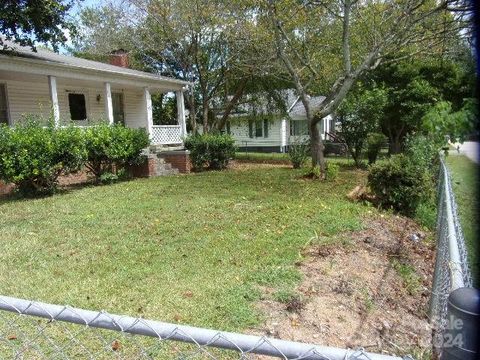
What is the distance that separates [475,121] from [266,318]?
2.59 metres

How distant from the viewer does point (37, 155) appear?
10555 millimetres

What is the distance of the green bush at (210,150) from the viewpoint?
1745 cm

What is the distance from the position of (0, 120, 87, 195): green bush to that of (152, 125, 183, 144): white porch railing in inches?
256

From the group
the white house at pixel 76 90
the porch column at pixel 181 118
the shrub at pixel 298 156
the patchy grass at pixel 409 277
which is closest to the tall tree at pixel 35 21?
the white house at pixel 76 90

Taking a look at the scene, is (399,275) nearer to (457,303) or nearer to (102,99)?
(457,303)

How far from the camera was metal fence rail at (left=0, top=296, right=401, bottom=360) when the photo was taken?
4.78 ft

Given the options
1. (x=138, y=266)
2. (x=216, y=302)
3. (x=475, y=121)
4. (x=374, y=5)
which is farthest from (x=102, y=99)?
(x=475, y=121)

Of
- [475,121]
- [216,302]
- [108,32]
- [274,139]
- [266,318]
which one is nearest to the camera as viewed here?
[475,121]

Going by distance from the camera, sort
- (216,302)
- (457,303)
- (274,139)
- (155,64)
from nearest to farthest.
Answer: (457,303) < (216,302) < (155,64) < (274,139)

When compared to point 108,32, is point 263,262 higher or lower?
lower

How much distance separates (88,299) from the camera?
13.9 feet

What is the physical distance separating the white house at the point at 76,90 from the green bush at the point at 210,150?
1817 mm

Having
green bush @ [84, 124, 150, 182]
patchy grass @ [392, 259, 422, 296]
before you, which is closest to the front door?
green bush @ [84, 124, 150, 182]

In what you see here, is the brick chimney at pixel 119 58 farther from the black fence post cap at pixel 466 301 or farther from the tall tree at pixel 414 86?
the black fence post cap at pixel 466 301
